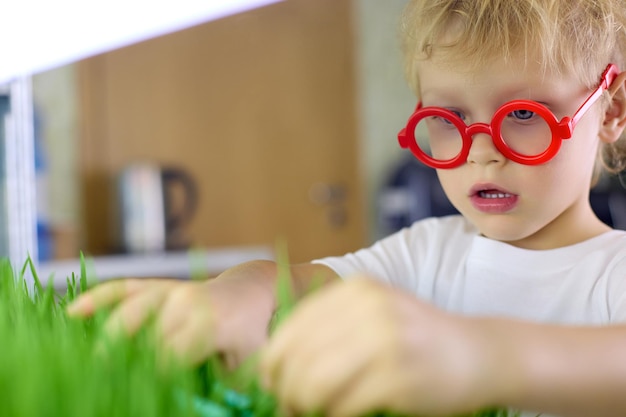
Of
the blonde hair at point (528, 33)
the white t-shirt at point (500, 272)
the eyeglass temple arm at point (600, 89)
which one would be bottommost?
the white t-shirt at point (500, 272)

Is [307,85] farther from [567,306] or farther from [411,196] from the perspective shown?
[567,306]

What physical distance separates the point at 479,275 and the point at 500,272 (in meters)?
0.03

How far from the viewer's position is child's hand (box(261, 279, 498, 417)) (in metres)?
0.30

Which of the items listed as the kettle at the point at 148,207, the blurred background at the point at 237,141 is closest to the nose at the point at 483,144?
the blurred background at the point at 237,141

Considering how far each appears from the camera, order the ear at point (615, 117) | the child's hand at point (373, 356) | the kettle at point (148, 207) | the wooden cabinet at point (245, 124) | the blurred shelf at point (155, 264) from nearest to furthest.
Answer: the child's hand at point (373, 356), the ear at point (615, 117), the blurred shelf at point (155, 264), the kettle at point (148, 207), the wooden cabinet at point (245, 124)

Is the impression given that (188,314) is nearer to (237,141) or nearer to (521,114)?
(521,114)

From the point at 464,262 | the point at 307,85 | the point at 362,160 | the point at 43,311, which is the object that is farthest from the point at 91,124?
the point at 43,311

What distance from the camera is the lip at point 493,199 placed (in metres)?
0.73

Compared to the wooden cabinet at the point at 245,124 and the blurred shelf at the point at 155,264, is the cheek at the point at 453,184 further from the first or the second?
the wooden cabinet at the point at 245,124

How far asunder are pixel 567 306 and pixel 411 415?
48cm

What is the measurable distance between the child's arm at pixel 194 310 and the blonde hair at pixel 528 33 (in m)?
0.34

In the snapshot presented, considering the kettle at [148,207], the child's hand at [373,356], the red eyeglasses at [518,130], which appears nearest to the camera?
the child's hand at [373,356]

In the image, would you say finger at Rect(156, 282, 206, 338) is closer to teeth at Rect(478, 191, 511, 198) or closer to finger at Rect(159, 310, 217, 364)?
finger at Rect(159, 310, 217, 364)

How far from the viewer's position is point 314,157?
421cm
